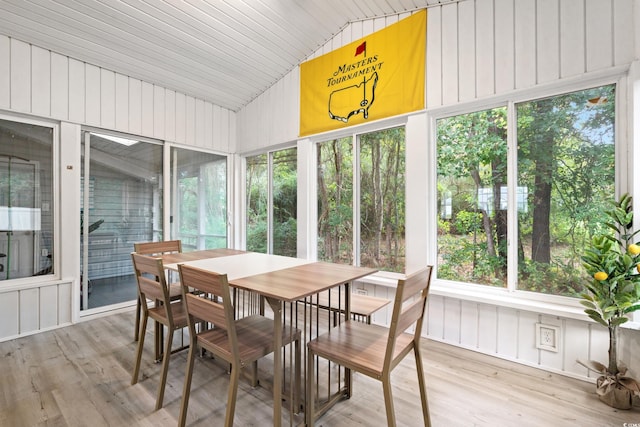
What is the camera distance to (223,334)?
167 centimetres

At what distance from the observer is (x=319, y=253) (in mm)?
3777

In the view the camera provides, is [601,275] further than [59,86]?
No

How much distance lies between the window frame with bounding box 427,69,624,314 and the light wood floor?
1.70 feet

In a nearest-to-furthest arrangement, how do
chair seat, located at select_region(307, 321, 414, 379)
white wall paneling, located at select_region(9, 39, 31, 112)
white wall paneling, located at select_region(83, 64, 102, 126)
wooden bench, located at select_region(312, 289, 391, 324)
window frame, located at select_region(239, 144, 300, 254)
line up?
1. chair seat, located at select_region(307, 321, 414, 379)
2. wooden bench, located at select_region(312, 289, 391, 324)
3. white wall paneling, located at select_region(9, 39, 31, 112)
4. white wall paneling, located at select_region(83, 64, 102, 126)
5. window frame, located at select_region(239, 144, 300, 254)

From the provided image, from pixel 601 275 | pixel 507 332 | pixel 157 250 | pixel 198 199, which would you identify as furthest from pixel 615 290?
pixel 198 199

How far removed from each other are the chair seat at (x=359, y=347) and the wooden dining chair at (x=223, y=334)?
0.24 m

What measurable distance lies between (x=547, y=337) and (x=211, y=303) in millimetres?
2494

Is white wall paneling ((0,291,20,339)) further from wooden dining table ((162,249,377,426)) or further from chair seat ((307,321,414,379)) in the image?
chair seat ((307,321,414,379))

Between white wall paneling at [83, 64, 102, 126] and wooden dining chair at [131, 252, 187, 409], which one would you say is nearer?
wooden dining chair at [131, 252, 187, 409]

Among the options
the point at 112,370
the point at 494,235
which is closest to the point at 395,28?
the point at 494,235

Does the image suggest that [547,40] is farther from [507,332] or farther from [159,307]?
[159,307]

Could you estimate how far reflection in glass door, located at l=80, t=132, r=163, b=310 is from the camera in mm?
3340

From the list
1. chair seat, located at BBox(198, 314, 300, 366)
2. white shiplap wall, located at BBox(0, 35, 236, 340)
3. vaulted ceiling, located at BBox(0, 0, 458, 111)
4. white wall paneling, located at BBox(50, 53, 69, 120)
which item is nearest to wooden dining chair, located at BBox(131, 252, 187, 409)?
chair seat, located at BBox(198, 314, 300, 366)

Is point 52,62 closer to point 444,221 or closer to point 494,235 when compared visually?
point 444,221
